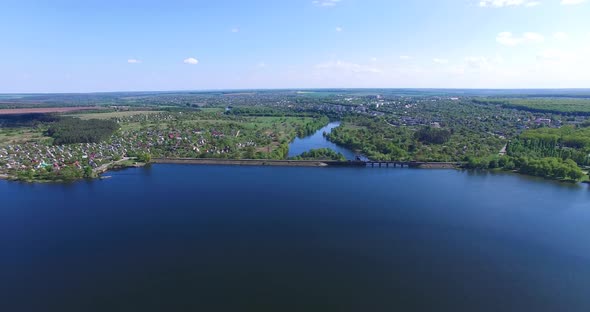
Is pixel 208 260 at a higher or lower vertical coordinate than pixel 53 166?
lower

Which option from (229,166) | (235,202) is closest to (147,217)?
(235,202)

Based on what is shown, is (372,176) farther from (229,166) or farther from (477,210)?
(229,166)

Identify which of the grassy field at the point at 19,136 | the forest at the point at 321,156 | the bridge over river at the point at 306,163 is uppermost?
the grassy field at the point at 19,136

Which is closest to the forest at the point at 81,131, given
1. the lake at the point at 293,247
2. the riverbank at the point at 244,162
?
the riverbank at the point at 244,162

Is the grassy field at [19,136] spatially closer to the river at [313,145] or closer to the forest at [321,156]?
the river at [313,145]

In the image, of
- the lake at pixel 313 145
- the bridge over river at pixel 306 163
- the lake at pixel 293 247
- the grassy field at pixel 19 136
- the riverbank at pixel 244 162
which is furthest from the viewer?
the grassy field at pixel 19 136

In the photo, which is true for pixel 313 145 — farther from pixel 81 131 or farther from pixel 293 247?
pixel 81 131

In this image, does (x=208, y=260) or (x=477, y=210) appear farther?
(x=477, y=210)

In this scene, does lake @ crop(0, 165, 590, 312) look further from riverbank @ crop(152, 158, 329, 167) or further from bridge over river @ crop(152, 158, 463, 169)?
riverbank @ crop(152, 158, 329, 167)
